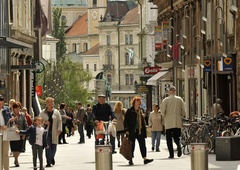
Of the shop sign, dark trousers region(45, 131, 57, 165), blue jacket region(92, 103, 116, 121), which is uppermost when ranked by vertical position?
the shop sign

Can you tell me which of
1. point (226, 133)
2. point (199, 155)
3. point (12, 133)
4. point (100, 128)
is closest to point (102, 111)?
point (100, 128)

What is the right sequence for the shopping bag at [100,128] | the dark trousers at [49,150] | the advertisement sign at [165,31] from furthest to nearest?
the advertisement sign at [165,31] → the shopping bag at [100,128] → the dark trousers at [49,150]

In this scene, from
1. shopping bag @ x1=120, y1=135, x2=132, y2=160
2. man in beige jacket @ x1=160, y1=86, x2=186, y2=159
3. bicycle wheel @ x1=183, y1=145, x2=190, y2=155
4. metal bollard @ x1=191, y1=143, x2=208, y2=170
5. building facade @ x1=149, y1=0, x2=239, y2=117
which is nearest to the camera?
metal bollard @ x1=191, y1=143, x2=208, y2=170

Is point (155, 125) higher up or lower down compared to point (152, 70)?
lower down

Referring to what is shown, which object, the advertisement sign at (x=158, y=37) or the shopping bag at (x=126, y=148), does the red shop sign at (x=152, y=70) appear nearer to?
the advertisement sign at (x=158, y=37)

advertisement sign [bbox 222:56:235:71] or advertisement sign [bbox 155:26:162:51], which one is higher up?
advertisement sign [bbox 155:26:162:51]

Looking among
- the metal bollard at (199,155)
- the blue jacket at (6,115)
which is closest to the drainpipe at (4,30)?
the blue jacket at (6,115)

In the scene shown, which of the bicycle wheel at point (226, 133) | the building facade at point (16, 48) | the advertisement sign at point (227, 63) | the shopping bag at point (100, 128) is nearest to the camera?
the bicycle wheel at point (226, 133)

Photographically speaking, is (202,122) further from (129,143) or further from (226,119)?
(129,143)

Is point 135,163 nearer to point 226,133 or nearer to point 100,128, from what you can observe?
point 226,133

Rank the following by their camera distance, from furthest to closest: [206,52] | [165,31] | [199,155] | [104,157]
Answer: [165,31]
[206,52]
[199,155]
[104,157]

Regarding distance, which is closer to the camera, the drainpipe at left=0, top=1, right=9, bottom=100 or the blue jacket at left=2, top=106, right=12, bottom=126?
the blue jacket at left=2, top=106, right=12, bottom=126

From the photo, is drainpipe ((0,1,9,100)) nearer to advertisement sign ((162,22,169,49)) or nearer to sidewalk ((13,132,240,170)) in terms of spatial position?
advertisement sign ((162,22,169,49))

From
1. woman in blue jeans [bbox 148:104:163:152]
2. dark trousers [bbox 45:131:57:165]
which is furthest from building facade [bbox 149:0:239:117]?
dark trousers [bbox 45:131:57:165]
